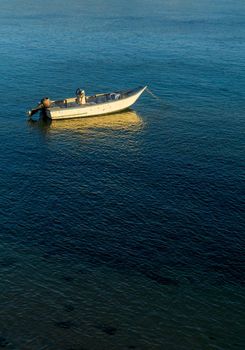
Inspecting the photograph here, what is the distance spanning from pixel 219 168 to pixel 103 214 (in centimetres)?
2284

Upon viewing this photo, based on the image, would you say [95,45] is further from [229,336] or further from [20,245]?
[229,336]

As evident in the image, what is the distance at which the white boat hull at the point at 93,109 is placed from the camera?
309ft

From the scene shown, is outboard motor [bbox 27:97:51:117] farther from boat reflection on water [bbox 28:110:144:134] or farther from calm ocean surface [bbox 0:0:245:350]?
calm ocean surface [bbox 0:0:245:350]

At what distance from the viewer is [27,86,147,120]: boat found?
3718 inches

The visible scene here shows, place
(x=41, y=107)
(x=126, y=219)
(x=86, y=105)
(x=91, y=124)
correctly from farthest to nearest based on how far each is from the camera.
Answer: (x=86, y=105) < (x=41, y=107) < (x=91, y=124) < (x=126, y=219)

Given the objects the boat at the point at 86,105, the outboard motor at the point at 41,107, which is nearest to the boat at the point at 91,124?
the boat at the point at 86,105

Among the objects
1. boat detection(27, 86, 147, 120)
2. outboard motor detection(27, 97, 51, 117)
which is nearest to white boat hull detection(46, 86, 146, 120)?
boat detection(27, 86, 147, 120)

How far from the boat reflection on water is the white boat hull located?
1094 millimetres

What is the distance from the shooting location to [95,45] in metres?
156

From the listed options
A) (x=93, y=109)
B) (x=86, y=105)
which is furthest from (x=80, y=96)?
(x=93, y=109)

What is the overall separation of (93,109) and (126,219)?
41.7 meters

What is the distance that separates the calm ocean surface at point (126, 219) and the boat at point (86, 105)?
2.20 m

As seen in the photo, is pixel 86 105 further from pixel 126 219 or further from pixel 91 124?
pixel 126 219

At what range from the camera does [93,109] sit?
96250mm
